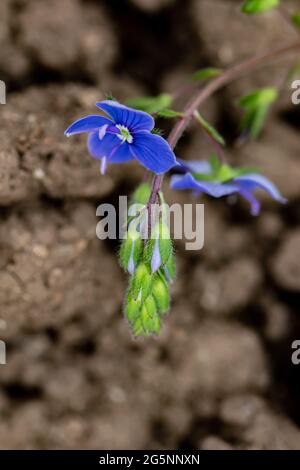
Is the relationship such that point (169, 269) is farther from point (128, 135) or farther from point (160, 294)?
point (128, 135)

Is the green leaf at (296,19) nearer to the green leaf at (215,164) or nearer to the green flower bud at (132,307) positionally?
the green leaf at (215,164)

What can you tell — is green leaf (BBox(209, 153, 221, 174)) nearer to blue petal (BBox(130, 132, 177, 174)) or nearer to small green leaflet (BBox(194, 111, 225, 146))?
small green leaflet (BBox(194, 111, 225, 146))

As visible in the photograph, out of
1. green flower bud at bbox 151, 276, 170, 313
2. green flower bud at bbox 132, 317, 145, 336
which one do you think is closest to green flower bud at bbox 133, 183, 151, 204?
green flower bud at bbox 151, 276, 170, 313

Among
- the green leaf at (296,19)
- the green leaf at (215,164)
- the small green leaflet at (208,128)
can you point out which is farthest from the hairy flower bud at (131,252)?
the green leaf at (296,19)

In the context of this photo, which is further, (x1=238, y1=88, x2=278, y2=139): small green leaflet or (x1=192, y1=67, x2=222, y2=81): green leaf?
(x1=238, y1=88, x2=278, y2=139): small green leaflet
